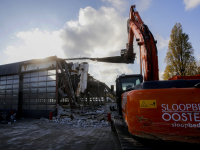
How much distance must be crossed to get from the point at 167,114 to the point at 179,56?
17.7 m

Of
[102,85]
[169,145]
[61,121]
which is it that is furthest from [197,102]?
[102,85]

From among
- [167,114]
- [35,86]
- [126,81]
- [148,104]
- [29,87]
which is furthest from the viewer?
[29,87]

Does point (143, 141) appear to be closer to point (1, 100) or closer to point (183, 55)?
point (183, 55)

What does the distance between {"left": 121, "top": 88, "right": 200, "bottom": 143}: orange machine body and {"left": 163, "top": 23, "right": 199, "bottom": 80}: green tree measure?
54.9 feet

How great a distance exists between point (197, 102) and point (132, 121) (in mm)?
1175

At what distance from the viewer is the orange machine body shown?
236 cm

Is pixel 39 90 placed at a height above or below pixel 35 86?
below

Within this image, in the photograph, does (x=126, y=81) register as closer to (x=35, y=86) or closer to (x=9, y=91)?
(x=35, y=86)

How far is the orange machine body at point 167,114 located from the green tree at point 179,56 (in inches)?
658

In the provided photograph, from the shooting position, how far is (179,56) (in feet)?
57.6

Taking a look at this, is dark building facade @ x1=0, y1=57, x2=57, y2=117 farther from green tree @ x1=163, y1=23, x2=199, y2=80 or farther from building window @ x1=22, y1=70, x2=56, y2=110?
green tree @ x1=163, y1=23, x2=199, y2=80

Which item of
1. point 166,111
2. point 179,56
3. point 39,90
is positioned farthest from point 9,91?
point 179,56

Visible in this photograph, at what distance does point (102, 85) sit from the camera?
25.2 metres

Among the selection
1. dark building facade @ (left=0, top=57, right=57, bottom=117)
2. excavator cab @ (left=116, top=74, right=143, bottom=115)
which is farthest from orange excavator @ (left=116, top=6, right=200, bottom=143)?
dark building facade @ (left=0, top=57, right=57, bottom=117)
